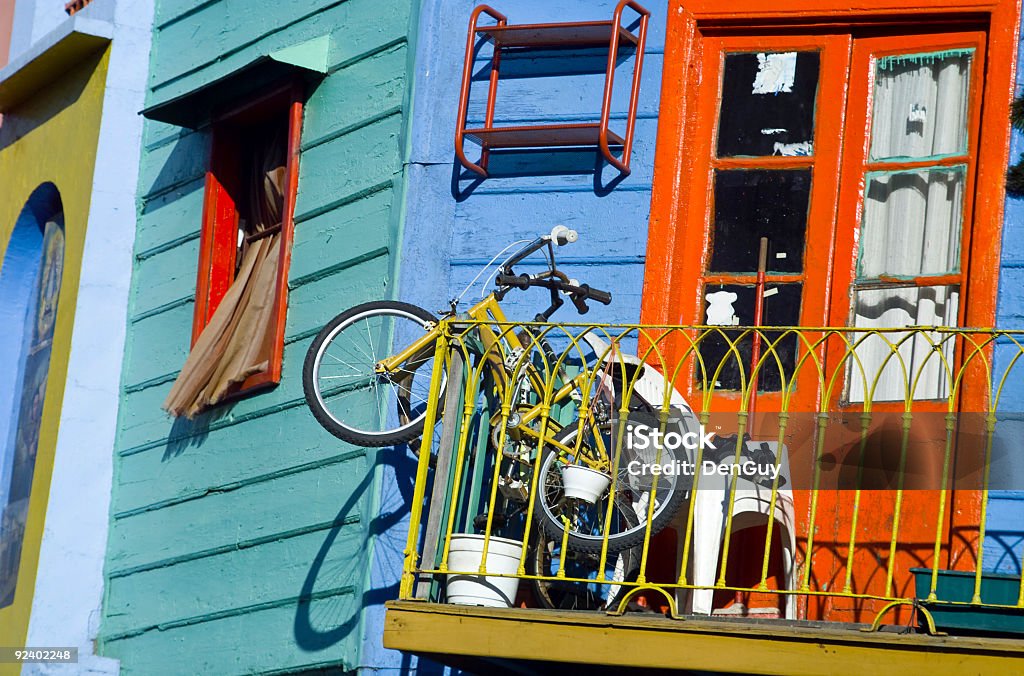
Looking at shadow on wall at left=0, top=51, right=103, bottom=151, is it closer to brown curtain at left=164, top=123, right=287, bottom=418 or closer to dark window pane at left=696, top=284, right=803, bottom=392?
brown curtain at left=164, top=123, right=287, bottom=418

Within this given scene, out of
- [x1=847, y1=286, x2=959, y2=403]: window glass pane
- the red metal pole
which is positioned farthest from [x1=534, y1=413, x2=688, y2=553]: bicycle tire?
[x1=847, y1=286, x2=959, y2=403]: window glass pane

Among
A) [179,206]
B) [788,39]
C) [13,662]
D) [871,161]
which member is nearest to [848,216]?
[871,161]

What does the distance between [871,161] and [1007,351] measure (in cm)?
109

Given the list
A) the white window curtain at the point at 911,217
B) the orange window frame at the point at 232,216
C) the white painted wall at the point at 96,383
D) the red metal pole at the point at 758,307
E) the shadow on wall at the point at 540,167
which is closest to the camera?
the white window curtain at the point at 911,217

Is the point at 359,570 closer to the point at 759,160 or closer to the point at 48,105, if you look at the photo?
the point at 759,160

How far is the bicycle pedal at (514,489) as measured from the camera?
6758 millimetres

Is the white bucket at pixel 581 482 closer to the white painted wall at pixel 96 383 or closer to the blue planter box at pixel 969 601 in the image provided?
the blue planter box at pixel 969 601

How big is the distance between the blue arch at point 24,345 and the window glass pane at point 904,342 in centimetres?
485

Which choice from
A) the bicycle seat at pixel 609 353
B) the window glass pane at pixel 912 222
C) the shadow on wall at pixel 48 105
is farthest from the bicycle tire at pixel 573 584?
the shadow on wall at pixel 48 105

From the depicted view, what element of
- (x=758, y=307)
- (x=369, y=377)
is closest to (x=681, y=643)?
(x=758, y=307)

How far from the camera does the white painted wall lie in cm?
886

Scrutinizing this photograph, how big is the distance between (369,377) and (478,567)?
1.51 metres

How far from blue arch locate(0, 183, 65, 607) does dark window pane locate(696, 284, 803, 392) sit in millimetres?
4234

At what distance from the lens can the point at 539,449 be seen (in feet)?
21.2
